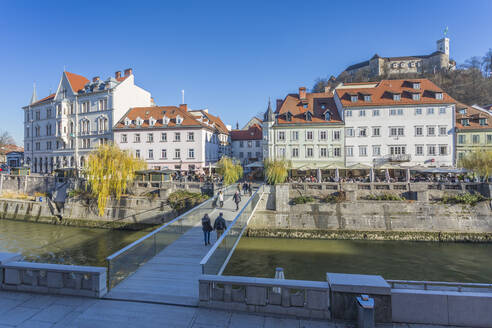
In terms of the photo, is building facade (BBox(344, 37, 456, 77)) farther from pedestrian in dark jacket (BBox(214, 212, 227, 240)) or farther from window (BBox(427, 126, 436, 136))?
pedestrian in dark jacket (BBox(214, 212, 227, 240))

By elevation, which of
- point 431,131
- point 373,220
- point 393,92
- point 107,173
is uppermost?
point 393,92

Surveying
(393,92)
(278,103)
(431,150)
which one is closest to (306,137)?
(278,103)

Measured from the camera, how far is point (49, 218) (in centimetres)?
2844

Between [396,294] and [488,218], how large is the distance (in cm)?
2369

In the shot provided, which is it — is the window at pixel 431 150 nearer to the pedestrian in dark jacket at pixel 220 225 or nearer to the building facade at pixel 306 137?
the building facade at pixel 306 137

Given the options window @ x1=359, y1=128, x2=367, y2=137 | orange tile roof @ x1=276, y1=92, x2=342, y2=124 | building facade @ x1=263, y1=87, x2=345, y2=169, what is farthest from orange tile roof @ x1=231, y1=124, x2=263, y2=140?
window @ x1=359, y1=128, x2=367, y2=137

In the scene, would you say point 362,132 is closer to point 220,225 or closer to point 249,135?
point 249,135

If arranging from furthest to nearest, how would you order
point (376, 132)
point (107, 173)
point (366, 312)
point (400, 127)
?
point (376, 132) < point (400, 127) < point (107, 173) < point (366, 312)

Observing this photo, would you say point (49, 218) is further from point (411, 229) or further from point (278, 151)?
point (411, 229)

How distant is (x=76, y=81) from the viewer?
1889 inches

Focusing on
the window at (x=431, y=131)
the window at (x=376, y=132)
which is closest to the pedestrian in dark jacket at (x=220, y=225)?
the window at (x=376, y=132)

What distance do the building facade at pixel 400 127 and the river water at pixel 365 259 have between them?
14.8 meters

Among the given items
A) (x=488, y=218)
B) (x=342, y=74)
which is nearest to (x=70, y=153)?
(x=488, y=218)

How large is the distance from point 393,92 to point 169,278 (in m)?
36.9
